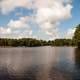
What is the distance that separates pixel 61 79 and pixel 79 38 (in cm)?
11107

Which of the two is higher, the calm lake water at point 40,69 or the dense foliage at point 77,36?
the dense foliage at point 77,36

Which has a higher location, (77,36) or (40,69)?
(77,36)

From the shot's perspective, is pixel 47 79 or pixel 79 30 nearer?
pixel 47 79

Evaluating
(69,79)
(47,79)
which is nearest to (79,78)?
(69,79)

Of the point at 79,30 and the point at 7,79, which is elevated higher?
the point at 79,30

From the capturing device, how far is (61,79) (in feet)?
117

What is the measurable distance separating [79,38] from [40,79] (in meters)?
111

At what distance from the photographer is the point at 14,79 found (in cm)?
3656

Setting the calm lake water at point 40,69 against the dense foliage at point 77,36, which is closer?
the calm lake water at point 40,69

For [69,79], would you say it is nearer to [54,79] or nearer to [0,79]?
[54,79]

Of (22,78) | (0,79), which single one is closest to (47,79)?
(22,78)

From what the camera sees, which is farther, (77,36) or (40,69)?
(77,36)

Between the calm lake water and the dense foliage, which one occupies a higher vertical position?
the dense foliage

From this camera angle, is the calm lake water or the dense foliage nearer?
the calm lake water
